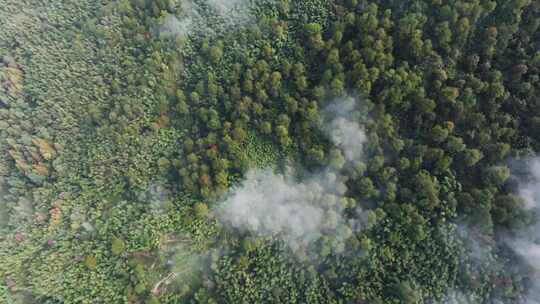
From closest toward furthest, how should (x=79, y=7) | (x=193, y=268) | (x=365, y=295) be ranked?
(x=365, y=295) → (x=193, y=268) → (x=79, y=7)

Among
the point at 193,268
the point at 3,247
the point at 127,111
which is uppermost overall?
the point at 127,111

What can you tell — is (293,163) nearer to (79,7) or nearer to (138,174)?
(138,174)

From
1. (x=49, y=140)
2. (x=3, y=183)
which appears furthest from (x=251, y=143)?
(x=3, y=183)

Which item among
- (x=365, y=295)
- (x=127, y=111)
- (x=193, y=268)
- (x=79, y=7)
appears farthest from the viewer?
(x=79, y=7)

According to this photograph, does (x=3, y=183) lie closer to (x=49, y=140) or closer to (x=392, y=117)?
(x=49, y=140)

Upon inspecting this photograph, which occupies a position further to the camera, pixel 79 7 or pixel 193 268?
pixel 79 7

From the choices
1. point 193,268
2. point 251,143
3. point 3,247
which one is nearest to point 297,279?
point 193,268

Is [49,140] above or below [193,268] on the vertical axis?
below
